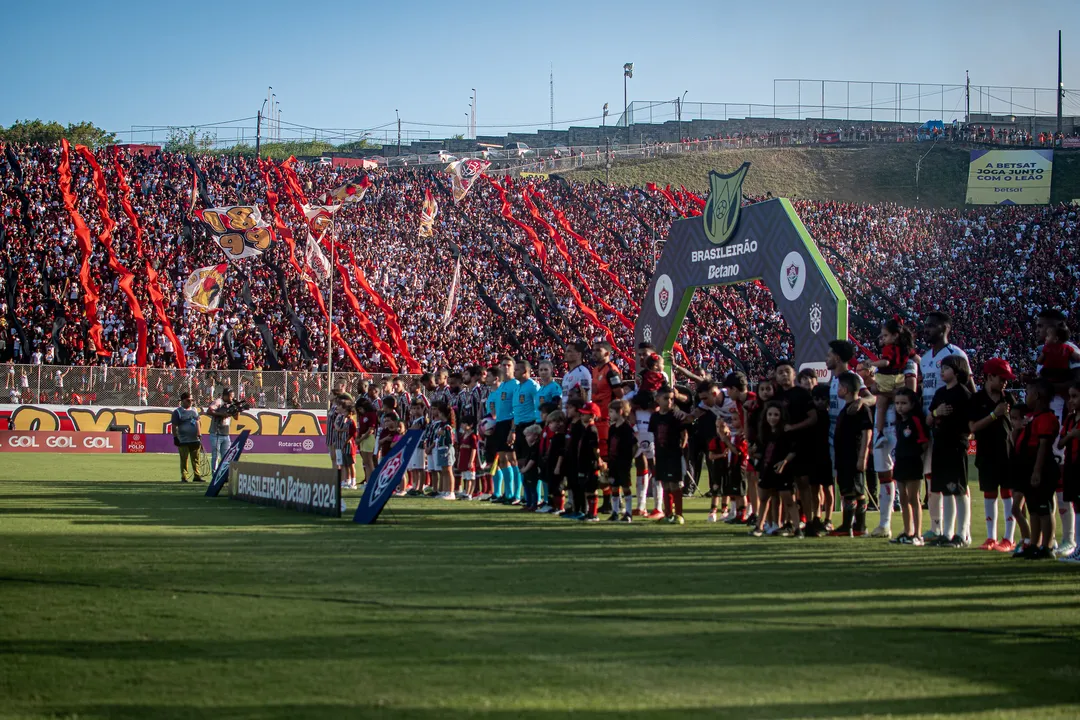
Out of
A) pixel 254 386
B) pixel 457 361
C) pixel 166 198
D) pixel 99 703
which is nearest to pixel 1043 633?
pixel 99 703

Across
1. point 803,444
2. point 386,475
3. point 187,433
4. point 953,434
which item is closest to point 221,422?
point 187,433

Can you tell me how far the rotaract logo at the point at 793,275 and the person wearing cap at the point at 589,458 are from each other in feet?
19.9

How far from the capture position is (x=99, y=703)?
4875 millimetres

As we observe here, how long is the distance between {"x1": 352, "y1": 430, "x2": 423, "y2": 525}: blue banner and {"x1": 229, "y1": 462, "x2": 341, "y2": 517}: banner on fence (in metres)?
0.81

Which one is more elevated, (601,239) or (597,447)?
(601,239)

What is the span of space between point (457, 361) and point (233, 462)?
24.6 metres

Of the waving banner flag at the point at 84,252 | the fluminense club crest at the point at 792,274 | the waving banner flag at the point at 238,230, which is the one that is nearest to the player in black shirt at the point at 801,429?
the fluminense club crest at the point at 792,274

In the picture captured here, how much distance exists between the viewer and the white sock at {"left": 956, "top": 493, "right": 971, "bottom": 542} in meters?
11.4

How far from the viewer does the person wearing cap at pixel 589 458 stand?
14.6m

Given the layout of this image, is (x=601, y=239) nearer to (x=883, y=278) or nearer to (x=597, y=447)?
(x=883, y=278)

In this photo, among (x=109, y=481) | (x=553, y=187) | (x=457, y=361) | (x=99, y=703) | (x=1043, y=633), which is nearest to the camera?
(x=99, y=703)

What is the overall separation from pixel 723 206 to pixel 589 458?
30.6ft

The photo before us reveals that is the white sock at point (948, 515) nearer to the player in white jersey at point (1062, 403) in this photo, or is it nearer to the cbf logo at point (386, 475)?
the player in white jersey at point (1062, 403)

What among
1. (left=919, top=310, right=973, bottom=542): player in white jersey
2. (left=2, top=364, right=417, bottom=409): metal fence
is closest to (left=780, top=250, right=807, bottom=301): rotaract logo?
(left=919, top=310, right=973, bottom=542): player in white jersey
